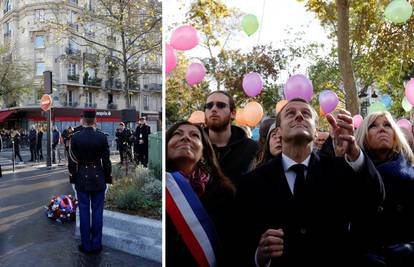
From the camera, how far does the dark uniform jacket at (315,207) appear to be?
119 cm

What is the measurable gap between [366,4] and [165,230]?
131 centimetres

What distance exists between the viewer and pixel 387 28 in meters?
1.75

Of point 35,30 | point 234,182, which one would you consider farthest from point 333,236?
point 35,30

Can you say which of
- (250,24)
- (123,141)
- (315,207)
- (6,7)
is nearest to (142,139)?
(123,141)

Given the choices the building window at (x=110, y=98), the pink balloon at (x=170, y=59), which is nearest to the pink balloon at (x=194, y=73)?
the pink balloon at (x=170, y=59)

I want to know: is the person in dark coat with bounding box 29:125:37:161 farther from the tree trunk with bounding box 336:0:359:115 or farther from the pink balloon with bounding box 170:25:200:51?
the tree trunk with bounding box 336:0:359:115

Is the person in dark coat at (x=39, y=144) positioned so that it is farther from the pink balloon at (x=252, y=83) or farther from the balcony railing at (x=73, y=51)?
the pink balloon at (x=252, y=83)

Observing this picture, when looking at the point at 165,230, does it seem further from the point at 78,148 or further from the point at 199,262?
the point at 78,148

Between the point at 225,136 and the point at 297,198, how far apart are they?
1.55ft

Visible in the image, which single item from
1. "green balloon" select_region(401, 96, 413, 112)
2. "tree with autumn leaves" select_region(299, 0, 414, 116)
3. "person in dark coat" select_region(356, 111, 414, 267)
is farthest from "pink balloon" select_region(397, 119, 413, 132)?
"person in dark coat" select_region(356, 111, 414, 267)

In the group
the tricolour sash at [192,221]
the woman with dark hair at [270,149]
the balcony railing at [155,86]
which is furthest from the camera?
the balcony railing at [155,86]

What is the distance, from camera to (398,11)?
5.07 feet

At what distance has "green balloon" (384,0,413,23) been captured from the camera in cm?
152

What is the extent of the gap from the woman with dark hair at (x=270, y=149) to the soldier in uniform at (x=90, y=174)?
0.83 metres
